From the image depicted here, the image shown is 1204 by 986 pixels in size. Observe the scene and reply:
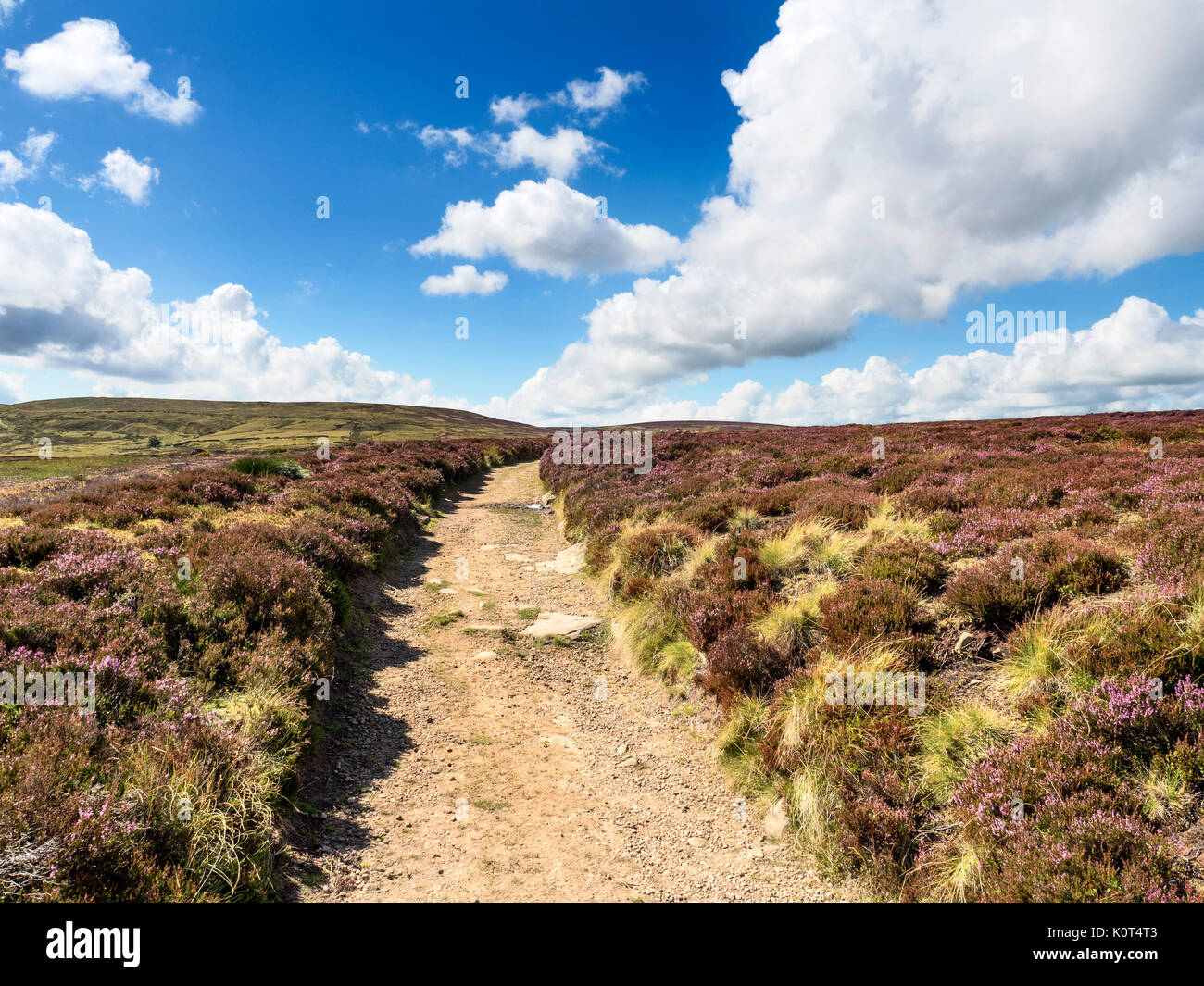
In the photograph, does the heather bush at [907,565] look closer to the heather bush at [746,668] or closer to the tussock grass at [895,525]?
the tussock grass at [895,525]

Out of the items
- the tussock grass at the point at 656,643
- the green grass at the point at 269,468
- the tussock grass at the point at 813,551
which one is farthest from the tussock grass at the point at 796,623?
the green grass at the point at 269,468

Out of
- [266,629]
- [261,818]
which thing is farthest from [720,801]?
[266,629]

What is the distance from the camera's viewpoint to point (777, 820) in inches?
203

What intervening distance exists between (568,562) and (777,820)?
33.5 ft

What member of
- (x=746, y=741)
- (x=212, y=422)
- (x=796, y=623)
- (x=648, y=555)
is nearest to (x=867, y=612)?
(x=796, y=623)

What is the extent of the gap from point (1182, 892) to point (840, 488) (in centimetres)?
1017

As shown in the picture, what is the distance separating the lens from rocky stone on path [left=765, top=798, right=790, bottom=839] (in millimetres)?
5062

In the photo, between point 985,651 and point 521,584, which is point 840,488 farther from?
point 521,584

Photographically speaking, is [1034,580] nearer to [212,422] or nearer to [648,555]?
[648,555]

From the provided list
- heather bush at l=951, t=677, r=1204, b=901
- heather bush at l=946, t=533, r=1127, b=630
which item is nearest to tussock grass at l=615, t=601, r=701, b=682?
heather bush at l=946, t=533, r=1127, b=630

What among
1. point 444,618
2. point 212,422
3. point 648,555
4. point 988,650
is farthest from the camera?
point 212,422

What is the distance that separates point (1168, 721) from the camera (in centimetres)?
388

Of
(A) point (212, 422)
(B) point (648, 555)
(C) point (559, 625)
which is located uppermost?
(A) point (212, 422)
